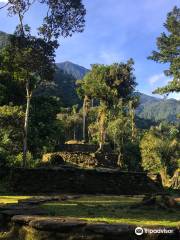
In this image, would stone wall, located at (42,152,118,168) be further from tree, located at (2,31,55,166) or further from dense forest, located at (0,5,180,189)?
tree, located at (2,31,55,166)

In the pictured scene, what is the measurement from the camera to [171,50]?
34031 mm

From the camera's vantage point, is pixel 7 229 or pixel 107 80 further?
pixel 107 80

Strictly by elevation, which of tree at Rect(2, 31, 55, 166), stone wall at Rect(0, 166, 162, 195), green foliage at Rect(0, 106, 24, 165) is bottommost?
stone wall at Rect(0, 166, 162, 195)

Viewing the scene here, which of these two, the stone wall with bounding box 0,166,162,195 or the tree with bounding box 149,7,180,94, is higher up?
the tree with bounding box 149,7,180,94

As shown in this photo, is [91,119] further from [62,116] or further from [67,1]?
[67,1]

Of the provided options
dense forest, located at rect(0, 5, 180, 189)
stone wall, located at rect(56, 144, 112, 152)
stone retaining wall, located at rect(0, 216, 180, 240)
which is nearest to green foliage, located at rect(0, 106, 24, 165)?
dense forest, located at rect(0, 5, 180, 189)

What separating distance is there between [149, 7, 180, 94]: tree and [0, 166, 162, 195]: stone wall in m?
17.7

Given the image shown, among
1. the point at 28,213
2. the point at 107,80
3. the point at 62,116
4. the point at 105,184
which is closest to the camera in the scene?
the point at 28,213

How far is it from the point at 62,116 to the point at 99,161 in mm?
40301

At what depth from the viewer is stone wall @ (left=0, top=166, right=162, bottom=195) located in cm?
1605

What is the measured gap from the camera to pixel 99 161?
2450cm

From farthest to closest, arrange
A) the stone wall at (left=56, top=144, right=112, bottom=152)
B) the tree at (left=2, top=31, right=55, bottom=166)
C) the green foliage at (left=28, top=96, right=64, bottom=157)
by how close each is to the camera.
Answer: the stone wall at (left=56, top=144, right=112, bottom=152) → the green foliage at (left=28, top=96, right=64, bottom=157) → the tree at (left=2, top=31, right=55, bottom=166)

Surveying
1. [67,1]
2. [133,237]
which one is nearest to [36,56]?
[67,1]

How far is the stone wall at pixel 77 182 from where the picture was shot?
16047 millimetres
